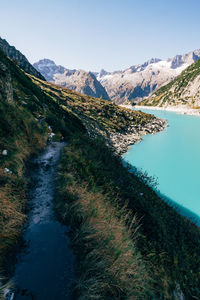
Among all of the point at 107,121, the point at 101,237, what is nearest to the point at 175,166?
the point at 107,121

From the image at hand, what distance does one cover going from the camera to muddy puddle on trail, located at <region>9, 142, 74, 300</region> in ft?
14.6

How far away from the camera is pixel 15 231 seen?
18.6 feet

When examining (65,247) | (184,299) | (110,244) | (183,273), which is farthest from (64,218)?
(183,273)

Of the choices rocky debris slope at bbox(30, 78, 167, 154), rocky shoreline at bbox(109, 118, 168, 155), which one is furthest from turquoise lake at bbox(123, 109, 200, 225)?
rocky debris slope at bbox(30, 78, 167, 154)

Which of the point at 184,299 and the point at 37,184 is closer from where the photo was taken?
the point at 184,299

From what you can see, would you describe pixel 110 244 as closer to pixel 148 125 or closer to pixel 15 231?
pixel 15 231

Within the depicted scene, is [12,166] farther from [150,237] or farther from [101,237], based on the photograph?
[150,237]

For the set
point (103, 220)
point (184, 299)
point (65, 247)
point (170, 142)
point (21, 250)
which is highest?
point (170, 142)

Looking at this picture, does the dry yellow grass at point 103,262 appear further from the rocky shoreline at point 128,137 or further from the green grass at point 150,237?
the rocky shoreline at point 128,137

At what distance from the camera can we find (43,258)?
5.36 m

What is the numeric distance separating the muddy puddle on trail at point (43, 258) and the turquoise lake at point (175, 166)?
→ 1816 centimetres

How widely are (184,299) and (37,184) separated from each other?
8.11 meters

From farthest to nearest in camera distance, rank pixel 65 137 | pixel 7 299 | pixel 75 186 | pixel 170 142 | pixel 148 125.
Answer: pixel 148 125 < pixel 170 142 < pixel 65 137 < pixel 75 186 < pixel 7 299

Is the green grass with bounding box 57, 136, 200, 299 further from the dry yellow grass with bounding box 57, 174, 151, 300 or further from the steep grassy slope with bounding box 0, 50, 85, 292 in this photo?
the steep grassy slope with bounding box 0, 50, 85, 292
